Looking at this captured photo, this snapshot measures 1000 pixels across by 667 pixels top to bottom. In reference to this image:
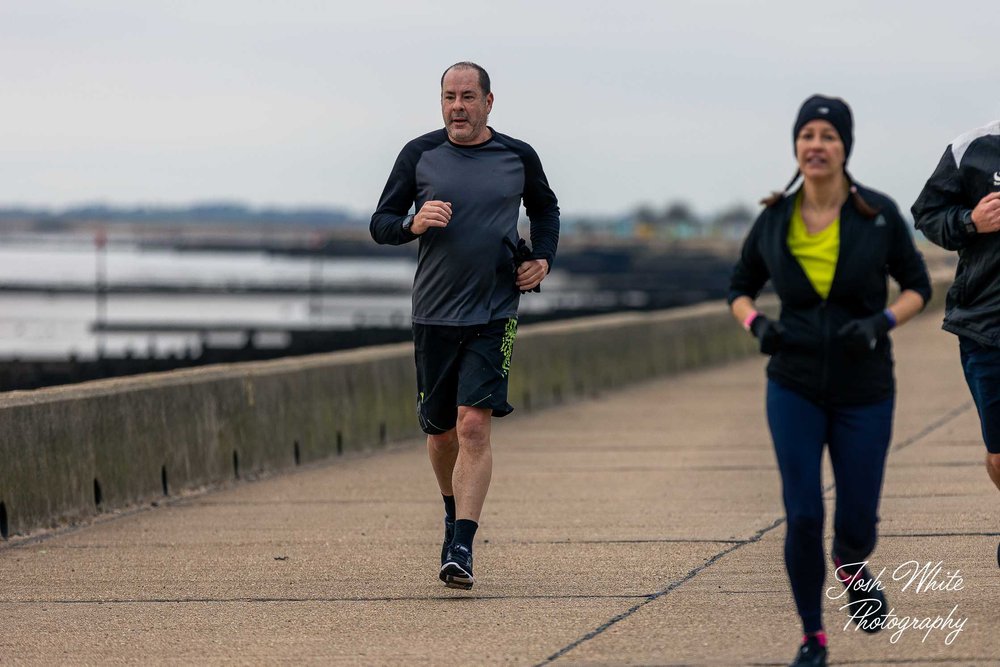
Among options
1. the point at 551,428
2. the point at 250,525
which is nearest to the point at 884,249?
the point at 250,525

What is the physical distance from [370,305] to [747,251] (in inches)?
2748

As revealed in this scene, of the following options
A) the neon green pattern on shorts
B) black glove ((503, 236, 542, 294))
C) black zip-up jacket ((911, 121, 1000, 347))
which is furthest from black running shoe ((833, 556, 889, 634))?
black glove ((503, 236, 542, 294))

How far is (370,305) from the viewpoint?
75500mm

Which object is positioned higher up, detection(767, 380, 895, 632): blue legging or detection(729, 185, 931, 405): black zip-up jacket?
detection(729, 185, 931, 405): black zip-up jacket

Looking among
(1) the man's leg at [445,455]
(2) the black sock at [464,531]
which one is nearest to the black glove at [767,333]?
(2) the black sock at [464,531]

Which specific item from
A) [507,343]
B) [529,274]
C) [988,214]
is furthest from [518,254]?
[988,214]

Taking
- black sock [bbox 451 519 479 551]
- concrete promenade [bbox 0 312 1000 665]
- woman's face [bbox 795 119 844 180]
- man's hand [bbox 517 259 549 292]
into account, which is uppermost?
woman's face [bbox 795 119 844 180]

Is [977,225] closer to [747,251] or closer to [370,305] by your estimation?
[747,251]

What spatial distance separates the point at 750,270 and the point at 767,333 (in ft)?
0.96

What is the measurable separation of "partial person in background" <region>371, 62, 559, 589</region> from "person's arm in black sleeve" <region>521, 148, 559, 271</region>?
1cm

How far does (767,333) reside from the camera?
5777 millimetres

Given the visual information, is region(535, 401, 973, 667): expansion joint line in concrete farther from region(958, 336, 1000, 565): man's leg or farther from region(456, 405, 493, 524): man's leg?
region(958, 336, 1000, 565): man's leg

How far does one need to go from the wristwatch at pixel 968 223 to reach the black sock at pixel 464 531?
2.23m

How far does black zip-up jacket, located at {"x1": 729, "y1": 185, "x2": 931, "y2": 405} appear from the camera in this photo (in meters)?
5.79
